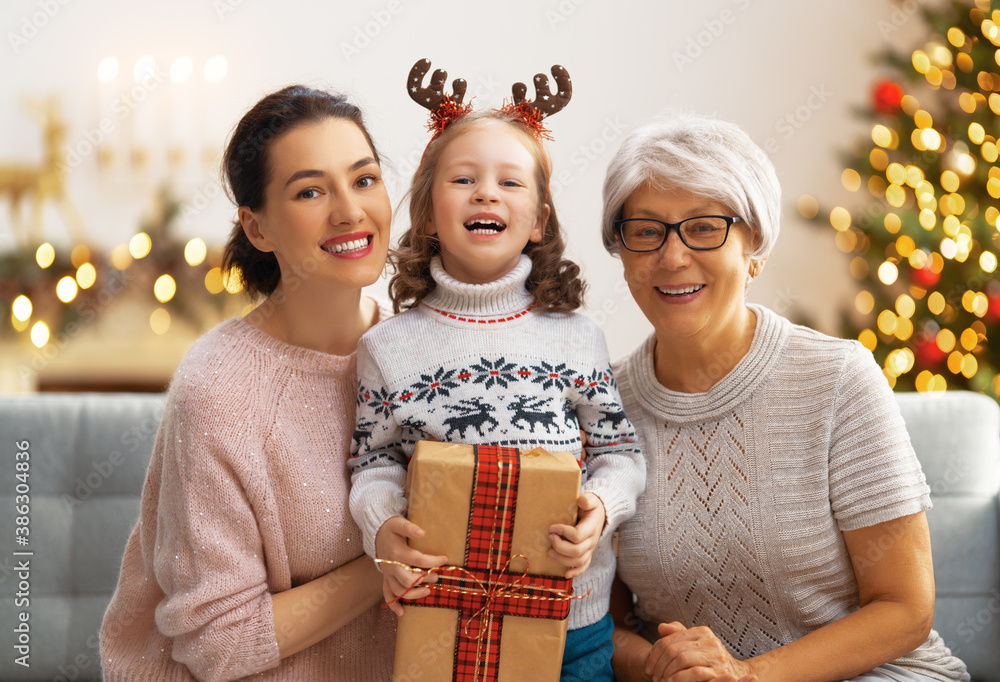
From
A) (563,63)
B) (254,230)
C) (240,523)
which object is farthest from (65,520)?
(563,63)

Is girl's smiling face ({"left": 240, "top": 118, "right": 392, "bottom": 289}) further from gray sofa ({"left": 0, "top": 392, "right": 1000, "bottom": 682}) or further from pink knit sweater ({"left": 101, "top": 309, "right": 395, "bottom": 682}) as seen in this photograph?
gray sofa ({"left": 0, "top": 392, "right": 1000, "bottom": 682})

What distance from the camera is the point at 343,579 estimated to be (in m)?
1.55

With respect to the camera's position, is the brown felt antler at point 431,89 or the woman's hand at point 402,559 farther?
the brown felt antler at point 431,89

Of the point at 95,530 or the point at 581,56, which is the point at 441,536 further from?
the point at 581,56

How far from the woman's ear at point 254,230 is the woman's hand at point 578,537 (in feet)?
2.63

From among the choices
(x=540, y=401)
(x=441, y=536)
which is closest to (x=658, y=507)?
(x=540, y=401)

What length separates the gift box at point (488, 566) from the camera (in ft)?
4.30

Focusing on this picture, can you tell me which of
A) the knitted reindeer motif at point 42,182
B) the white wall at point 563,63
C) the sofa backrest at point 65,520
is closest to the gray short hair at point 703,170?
the sofa backrest at point 65,520

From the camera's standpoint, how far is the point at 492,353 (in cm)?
155

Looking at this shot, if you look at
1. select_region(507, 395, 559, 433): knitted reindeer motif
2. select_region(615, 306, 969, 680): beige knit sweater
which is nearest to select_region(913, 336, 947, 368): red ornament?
select_region(615, 306, 969, 680): beige knit sweater

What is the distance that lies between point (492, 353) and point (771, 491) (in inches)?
23.5

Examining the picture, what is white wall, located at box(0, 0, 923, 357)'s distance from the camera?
4.17 m

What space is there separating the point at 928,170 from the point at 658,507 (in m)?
2.65

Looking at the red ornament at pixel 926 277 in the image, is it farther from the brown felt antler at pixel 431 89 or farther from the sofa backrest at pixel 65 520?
the sofa backrest at pixel 65 520
